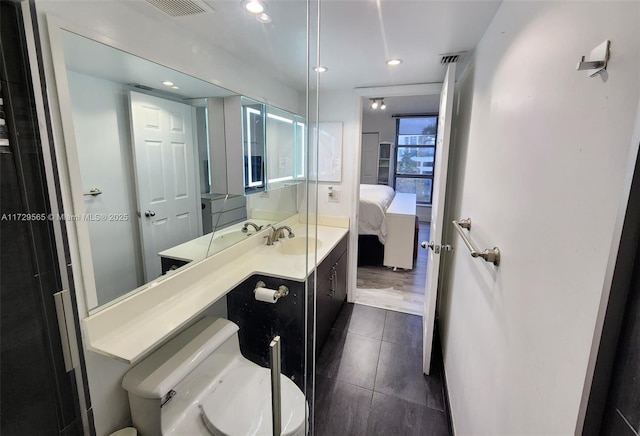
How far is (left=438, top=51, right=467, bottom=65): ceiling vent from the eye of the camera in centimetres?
179

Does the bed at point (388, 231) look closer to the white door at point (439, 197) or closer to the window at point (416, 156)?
the white door at point (439, 197)

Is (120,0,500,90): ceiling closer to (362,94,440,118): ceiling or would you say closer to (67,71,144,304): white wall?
(67,71,144,304): white wall

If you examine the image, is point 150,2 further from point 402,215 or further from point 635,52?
point 402,215

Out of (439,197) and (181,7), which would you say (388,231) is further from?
(181,7)

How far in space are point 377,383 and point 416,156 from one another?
537cm

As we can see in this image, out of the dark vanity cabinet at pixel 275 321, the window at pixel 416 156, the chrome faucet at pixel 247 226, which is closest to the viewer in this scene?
the dark vanity cabinet at pixel 275 321

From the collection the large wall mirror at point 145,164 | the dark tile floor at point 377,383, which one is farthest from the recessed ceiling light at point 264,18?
the dark tile floor at point 377,383

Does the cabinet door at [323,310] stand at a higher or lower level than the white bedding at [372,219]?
lower

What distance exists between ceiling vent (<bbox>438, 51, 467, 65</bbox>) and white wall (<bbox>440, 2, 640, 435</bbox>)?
48 centimetres

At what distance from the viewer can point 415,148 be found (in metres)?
6.31

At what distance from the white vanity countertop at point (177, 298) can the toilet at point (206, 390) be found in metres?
0.13

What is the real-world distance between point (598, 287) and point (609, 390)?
0.55 ft

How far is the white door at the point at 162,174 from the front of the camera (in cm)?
119

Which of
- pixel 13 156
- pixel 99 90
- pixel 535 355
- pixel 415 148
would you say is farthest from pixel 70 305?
pixel 415 148
